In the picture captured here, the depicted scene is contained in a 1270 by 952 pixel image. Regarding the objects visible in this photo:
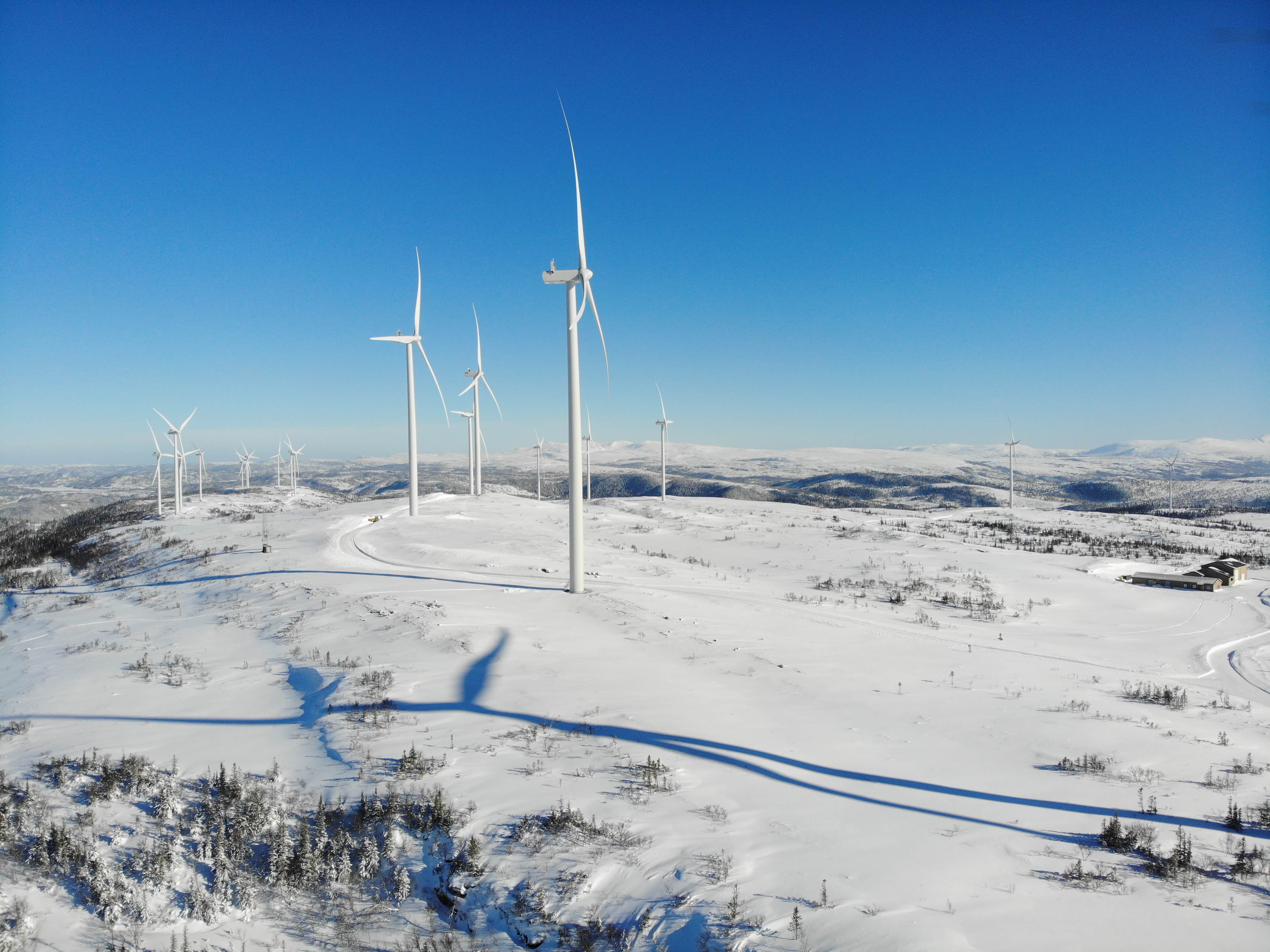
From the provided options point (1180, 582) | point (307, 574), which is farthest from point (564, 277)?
point (1180, 582)

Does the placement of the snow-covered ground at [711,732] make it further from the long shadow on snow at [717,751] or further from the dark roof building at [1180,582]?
the dark roof building at [1180,582]

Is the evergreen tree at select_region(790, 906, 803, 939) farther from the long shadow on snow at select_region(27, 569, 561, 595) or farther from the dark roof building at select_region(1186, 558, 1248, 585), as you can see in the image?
the dark roof building at select_region(1186, 558, 1248, 585)

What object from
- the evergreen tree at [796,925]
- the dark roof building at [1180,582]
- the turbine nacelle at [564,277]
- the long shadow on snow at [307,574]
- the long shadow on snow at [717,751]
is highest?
the turbine nacelle at [564,277]

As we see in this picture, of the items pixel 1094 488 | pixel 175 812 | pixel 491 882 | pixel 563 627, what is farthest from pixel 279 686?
pixel 1094 488

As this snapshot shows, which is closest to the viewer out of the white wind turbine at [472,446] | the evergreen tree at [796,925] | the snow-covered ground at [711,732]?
the evergreen tree at [796,925]

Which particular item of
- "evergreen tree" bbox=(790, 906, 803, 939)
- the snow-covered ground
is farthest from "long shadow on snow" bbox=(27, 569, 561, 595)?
"evergreen tree" bbox=(790, 906, 803, 939)

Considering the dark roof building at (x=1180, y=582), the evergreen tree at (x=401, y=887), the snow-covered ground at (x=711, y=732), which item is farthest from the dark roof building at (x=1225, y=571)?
the evergreen tree at (x=401, y=887)
